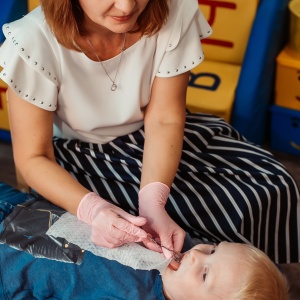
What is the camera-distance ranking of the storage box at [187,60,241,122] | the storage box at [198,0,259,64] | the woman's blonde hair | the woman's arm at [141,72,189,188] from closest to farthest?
the woman's blonde hair, the woman's arm at [141,72,189,188], the storage box at [187,60,241,122], the storage box at [198,0,259,64]

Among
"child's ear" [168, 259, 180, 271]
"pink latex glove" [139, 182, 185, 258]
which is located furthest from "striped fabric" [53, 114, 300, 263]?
"child's ear" [168, 259, 180, 271]

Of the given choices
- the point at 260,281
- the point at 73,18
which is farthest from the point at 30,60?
the point at 260,281

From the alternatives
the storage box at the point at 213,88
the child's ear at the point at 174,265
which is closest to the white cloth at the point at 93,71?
the child's ear at the point at 174,265

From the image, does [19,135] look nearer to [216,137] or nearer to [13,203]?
[13,203]

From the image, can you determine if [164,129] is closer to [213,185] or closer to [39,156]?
[213,185]

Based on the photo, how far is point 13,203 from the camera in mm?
1584

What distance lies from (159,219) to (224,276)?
0.21m

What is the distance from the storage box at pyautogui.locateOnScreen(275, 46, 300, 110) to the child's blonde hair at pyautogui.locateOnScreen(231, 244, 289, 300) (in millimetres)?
1124

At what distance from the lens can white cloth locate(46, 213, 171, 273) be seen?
1.39m

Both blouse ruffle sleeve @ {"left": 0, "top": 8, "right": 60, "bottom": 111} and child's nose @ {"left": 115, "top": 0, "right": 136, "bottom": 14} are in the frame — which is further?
blouse ruffle sleeve @ {"left": 0, "top": 8, "right": 60, "bottom": 111}

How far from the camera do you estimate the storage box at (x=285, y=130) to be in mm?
2406

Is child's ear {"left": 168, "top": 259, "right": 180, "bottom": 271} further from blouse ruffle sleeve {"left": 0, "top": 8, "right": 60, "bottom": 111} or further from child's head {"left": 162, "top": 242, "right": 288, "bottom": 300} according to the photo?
blouse ruffle sleeve {"left": 0, "top": 8, "right": 60, "bottom": 111}

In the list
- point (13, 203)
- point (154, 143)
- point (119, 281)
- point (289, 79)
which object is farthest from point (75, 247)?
point (289, 79)

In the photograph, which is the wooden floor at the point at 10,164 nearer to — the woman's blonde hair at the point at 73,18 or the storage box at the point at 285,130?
the storage box at the point at 285,130
